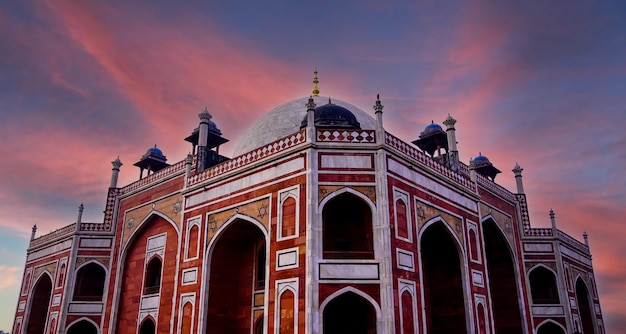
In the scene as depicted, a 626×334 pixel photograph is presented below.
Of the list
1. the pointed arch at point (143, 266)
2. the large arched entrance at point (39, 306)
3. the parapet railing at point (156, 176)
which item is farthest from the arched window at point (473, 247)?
the large arched entrance at point (39, 306)

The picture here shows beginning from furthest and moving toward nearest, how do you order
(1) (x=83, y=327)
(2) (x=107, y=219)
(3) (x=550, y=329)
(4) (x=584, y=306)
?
(4) (x=584, y=306) < (2) (x=107, y=219) < (3) (x=550, y=329) < (1) (x=83, y=327)

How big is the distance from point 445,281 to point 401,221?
3.63 meters

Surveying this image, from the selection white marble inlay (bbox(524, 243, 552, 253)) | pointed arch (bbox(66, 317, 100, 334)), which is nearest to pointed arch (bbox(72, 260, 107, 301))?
pointed arch (bbox(66, 317, 100, 334))

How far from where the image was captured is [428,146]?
68.2 ft

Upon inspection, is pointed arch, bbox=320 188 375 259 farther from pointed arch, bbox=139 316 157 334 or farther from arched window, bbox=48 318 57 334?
arched window, bbox=48 318 57 334

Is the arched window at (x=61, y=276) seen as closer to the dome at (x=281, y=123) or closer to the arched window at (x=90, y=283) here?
the arched window at (x=90, y=283)

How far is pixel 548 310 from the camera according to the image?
67.7 feet

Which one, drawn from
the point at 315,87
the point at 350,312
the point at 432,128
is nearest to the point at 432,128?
the point at 432,128

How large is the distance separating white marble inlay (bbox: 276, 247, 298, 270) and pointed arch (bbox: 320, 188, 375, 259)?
1025mm

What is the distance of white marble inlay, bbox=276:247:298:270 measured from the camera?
12.7 metres

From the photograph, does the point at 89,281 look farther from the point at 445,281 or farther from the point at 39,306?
the point at 445,281

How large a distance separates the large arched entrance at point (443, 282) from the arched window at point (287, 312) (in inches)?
179

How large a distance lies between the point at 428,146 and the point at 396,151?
7.35 meters

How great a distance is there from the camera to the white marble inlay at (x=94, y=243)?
68.5 feet
